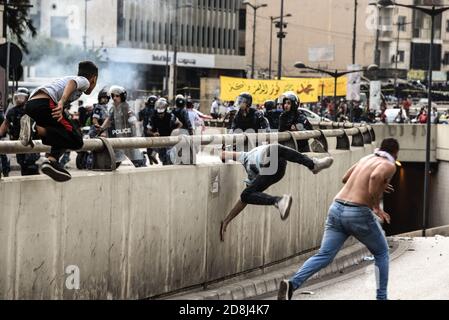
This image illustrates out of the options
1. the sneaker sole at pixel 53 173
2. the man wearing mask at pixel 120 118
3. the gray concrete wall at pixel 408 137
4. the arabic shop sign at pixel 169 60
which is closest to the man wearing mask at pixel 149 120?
the man wearing mask at pixel 120 118

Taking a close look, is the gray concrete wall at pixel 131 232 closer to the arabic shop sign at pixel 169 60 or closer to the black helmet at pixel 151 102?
the black helmet at pixel 151 102

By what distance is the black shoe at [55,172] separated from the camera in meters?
7.96

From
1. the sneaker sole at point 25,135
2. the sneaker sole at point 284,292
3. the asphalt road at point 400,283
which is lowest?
the asphalt road at point 400,283

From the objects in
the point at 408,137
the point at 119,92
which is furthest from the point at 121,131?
the point at 408,137

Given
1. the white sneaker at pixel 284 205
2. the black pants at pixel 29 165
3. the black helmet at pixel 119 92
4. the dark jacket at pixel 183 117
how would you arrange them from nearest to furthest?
the white sneaker at pixel 284 205
the black pants at pixel 29 165
the black helmet at pixel 119 92
the dark jacket at pixel 183 117

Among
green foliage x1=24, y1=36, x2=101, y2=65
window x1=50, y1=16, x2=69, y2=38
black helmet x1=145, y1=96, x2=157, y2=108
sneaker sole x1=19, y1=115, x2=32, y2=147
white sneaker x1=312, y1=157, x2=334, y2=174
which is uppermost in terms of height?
window x1=50, y1=16, x2=69, y2=38

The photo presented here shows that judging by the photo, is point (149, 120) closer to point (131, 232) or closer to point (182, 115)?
point (182, 115)

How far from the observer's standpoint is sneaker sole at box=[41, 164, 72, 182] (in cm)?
795

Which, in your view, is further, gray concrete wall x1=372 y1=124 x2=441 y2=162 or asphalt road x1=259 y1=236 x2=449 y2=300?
gray concrete wall x1=372 y1=124 x2=441 y2=162

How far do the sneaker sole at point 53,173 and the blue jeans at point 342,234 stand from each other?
220 centimetres

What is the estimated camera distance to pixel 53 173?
7.96 metres

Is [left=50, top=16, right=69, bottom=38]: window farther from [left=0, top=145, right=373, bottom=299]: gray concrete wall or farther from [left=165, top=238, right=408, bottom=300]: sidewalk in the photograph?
[left=0, top=145, right=373, bottom=299]: gray concrete wall

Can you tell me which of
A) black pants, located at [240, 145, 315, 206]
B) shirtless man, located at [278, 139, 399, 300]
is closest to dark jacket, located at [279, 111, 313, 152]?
black pants, located at [240, 145, 315, 206]

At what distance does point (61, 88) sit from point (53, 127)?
0.31 metres
